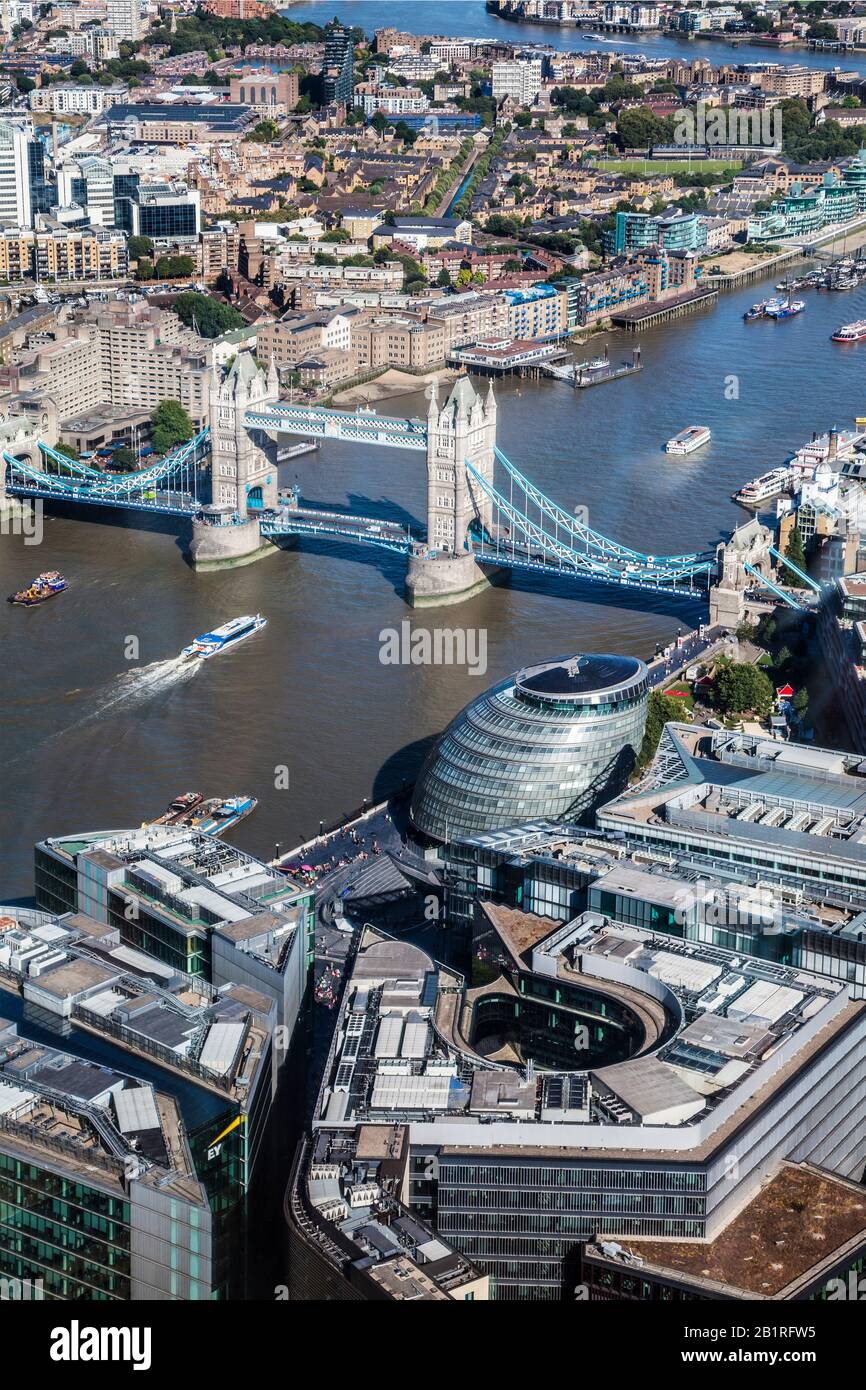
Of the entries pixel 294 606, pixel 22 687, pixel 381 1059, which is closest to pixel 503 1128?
pixel 381 1059

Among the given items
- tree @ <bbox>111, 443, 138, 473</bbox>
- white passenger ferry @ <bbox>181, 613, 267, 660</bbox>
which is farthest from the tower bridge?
white passenger ferry @ <bbox>181, 613, 267, 660</bbox>

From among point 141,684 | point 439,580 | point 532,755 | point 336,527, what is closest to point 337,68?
point 336,527

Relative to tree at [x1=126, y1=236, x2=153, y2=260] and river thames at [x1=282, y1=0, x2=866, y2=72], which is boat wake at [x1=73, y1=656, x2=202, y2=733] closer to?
tree at [x1=126, y1=236, x2=153, y2=260]

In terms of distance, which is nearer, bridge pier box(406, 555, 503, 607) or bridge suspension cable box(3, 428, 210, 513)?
bridge pier box(406, 555, 503, 607)

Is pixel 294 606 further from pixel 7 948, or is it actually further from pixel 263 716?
pixel 7 948

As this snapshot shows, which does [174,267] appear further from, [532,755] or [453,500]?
[532,755]

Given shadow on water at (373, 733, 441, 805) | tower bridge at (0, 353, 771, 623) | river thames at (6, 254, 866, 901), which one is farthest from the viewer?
tower bridge at (0, 353, 771, 623)
